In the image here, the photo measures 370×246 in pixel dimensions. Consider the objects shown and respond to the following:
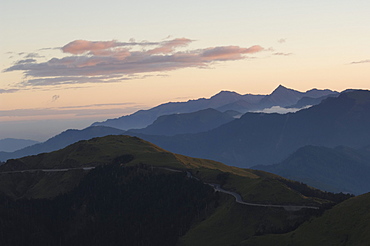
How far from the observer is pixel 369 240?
7726 inches
